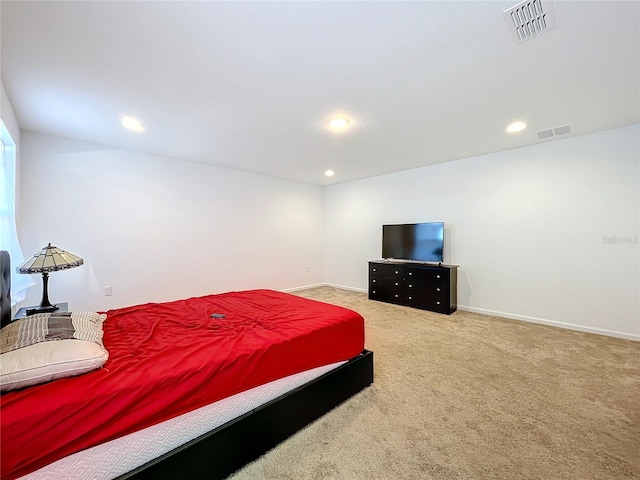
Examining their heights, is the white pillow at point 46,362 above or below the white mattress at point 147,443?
above

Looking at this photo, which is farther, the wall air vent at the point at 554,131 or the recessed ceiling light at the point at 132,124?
the wall air vent at the point at 554,131

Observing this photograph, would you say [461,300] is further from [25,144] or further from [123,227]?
[25,144]

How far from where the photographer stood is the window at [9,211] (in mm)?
2469

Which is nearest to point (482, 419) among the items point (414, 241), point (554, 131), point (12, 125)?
point (414, 241)

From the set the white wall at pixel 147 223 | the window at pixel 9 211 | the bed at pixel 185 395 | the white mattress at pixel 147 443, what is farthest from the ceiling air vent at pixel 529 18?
the white wall at pixel 147 223

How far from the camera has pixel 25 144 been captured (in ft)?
10.6

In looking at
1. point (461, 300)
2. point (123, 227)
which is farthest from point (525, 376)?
Result: point (123, 227)

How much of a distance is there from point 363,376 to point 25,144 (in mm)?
4639

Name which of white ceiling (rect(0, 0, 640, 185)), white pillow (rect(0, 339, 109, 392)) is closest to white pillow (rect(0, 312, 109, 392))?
white pillow (rect(0, 339, 109, 392))

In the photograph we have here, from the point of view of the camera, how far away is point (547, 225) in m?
3.78

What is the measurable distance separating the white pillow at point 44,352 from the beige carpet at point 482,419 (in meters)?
0.99

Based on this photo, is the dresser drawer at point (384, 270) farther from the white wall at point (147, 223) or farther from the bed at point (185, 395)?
the bed at point (185, 395)

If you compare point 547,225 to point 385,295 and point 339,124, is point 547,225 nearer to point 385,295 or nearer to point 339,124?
point 385,295

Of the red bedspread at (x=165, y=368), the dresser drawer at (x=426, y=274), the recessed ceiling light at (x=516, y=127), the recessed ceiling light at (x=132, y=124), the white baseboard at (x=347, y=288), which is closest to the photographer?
the red bedspread at (x=165, y=368)
